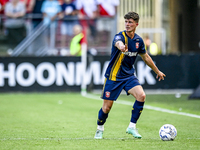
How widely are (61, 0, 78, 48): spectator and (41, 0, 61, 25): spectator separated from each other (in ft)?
0.95

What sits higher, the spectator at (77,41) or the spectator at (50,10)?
the spectator at (50,10)

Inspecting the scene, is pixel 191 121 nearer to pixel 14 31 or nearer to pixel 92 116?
pixel 92 116

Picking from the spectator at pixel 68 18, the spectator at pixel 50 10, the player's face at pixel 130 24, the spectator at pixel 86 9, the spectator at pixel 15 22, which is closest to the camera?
the player's face at pixel 130 24

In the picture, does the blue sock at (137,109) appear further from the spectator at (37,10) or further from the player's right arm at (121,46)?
the spectator at (37,10)

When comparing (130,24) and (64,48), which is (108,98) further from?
(64,48)

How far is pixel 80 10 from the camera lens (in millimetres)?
20188

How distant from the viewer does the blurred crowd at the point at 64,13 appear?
19922 millimetres

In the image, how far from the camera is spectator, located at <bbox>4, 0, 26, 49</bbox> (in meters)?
19.8

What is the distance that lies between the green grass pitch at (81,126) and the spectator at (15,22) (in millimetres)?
7754

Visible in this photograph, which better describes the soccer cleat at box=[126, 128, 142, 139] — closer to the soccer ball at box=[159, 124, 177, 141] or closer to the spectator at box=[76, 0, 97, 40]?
the soccer ball at box=[159, 124, 177, 141]

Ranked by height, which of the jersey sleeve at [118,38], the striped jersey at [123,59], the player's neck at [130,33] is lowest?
the striped jersey at [123,59]

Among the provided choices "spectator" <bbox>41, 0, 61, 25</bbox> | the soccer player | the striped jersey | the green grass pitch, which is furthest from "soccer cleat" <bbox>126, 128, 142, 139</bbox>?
"spectator" <bbox>41, 0, 61, 25</bbox>

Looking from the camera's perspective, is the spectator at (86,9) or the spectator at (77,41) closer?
the spectator at (77,41)

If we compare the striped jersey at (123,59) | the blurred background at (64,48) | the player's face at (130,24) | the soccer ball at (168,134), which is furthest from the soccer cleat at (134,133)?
the blurred background at (64,48)
